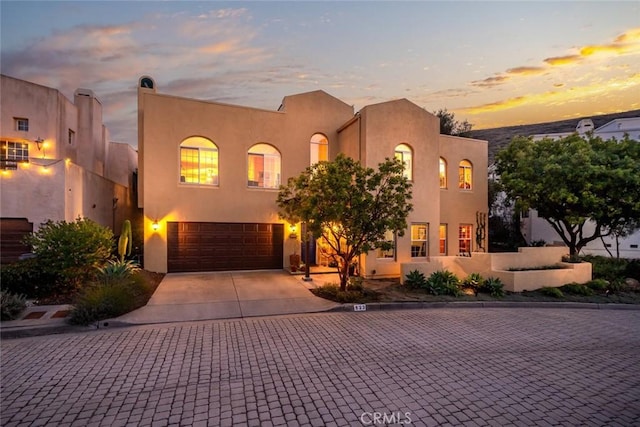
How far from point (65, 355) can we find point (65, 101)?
55.2 ft

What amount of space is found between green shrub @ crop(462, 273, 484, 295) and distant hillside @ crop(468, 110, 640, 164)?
93.6ft

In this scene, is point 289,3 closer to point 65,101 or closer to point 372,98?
point 372,98

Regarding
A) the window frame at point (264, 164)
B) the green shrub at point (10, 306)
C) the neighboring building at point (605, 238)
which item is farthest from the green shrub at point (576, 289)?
the green shrub at point (10, 306)

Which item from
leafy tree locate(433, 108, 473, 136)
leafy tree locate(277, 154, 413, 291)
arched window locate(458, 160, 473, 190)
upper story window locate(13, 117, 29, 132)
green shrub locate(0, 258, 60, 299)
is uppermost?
leafy tree locate(433, 108, 473, 136)

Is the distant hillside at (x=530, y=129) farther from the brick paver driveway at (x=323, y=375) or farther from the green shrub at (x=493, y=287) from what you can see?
the brick paver driveway at (x=323, y=375)

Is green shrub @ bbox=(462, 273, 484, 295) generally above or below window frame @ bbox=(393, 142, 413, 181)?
below

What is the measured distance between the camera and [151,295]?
33.5ft

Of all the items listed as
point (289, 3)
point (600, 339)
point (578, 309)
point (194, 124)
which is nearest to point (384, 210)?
point (600, 339)

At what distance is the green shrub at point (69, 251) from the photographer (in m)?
9.25

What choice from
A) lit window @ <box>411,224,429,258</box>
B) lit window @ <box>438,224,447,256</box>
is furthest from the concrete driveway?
lit window @ <box>438,224,447,256</box>

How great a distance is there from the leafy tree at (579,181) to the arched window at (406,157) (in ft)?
18.0

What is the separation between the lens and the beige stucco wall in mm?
13711

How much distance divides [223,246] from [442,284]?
9378 millimetres

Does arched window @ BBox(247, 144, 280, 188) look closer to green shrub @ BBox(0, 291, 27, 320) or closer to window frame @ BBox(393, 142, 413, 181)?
window frame @ BBox(393, 142, 413, 181)
